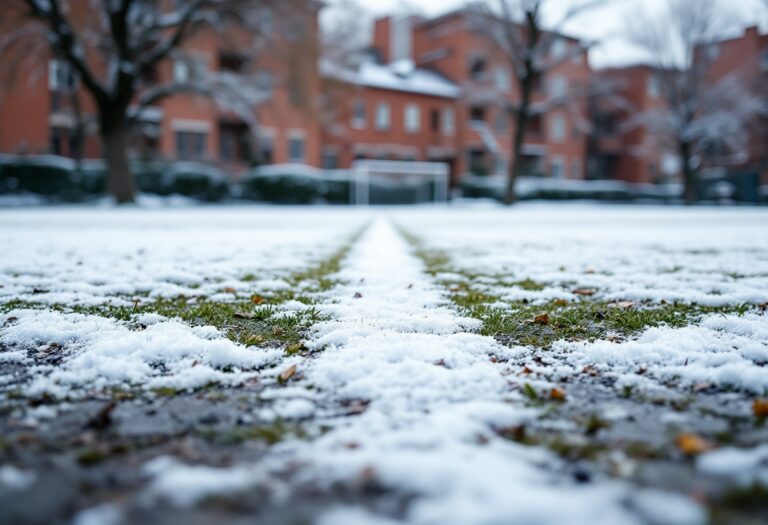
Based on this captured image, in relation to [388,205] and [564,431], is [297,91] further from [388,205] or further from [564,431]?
[564,431]

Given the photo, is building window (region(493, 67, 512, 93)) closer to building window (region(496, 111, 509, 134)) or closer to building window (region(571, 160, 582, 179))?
building window (region(496, 111, 509, 134))

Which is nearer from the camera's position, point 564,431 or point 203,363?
point 564,431

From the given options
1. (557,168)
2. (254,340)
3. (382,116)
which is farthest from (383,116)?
(254,340)

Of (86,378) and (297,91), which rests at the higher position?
(297,91)

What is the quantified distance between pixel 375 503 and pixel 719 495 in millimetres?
659

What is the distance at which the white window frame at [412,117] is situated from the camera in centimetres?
3441

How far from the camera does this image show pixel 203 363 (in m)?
1.95

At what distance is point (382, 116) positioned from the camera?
3362 cm

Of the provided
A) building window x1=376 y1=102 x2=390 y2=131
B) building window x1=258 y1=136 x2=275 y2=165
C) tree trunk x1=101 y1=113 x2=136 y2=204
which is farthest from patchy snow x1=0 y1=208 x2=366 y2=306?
building window x1=376 y1=102 x2=390 y2=131

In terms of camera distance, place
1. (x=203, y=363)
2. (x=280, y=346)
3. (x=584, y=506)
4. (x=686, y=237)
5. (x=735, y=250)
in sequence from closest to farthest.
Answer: (x=584, y=506), (x=203, y=363), (x=280, y=346), (x=735, y=250), (x=686, y=237)

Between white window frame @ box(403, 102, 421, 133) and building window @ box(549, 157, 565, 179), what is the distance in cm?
1090

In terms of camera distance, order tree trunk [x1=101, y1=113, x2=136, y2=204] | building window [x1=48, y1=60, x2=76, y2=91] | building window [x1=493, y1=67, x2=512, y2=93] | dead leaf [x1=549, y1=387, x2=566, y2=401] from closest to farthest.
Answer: dead leaf [x1=549, y1=387, x2=566, y2=401], building window [x1=48, y1=60, x2=76, y2=91], tree trunk [x1=101, y1=113, x2=136, y2=204], building window [x1=493, y1=67, x2=512, y2=93]

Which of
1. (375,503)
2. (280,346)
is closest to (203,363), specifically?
(280,346)

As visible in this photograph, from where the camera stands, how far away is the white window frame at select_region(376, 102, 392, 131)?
33.4 m
